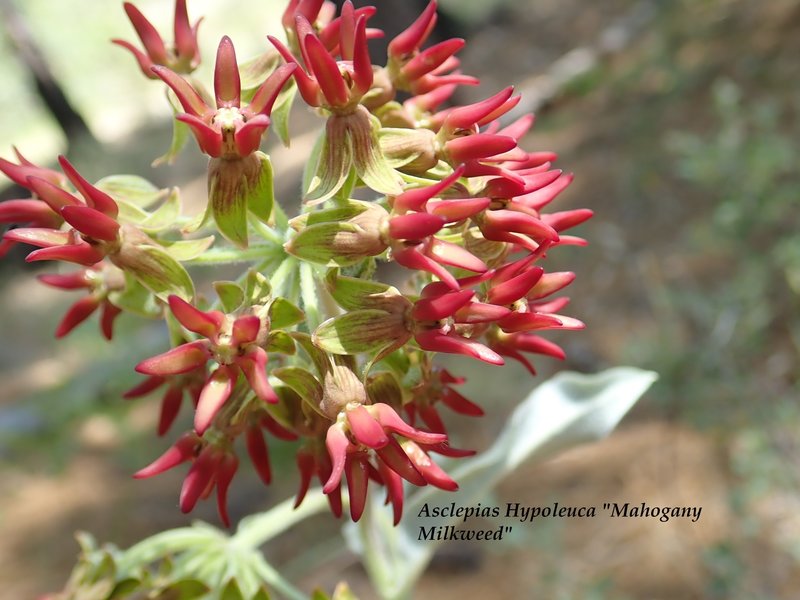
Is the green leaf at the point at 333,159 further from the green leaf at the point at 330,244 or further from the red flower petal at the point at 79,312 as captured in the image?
the red flower petal at the point at 79,312

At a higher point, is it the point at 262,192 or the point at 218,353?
the point at 262,192

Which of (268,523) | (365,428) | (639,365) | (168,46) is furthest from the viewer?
(639,365)

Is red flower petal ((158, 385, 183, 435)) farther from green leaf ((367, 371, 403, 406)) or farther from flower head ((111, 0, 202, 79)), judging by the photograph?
flower head ((111, 0, 202, 79))

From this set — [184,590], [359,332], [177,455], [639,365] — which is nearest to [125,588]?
[184,590]

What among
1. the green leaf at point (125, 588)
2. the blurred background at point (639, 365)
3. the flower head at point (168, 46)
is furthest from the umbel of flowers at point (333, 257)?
the blurred background at point (639, 365)

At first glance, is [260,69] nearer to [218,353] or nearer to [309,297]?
[309,297]

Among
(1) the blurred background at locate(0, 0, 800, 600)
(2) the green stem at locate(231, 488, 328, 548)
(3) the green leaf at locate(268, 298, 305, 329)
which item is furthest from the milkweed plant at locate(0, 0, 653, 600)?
(1) the blurred background at locate(0, 0, 800, 600)
